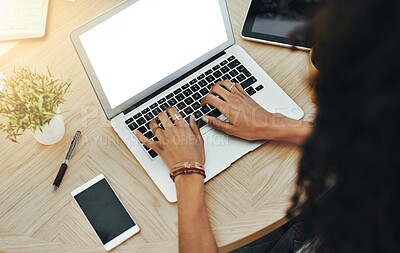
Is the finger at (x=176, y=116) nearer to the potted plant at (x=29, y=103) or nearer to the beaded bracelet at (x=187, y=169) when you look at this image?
the beaded bracelet at (x=187, y=169)

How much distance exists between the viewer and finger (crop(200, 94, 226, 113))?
1020 millimetres

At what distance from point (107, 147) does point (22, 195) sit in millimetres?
198

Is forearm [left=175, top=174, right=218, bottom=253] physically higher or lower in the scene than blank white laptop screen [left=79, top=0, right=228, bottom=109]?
lower

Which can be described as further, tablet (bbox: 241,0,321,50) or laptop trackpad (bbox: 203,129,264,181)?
tablet (bbox: 241,0,321,50)

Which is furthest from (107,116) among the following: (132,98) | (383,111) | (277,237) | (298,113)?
(383,111)

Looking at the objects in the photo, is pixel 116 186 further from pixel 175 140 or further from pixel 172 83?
pixel 172 83

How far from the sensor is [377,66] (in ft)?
1.43

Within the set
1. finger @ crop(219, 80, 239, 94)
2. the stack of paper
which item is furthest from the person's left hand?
the stack of paper

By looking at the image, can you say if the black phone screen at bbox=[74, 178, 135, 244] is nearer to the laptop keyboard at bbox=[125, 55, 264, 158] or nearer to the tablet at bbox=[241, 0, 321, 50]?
the laptop keyboard at bbox=[125, 55, 264, 158]

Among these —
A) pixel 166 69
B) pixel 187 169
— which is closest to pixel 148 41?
pixel 166 69

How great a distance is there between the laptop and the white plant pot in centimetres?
10

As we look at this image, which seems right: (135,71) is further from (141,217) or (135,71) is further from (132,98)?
(141,217)

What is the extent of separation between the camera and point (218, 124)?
1.00m

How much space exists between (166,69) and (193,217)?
0.34m
